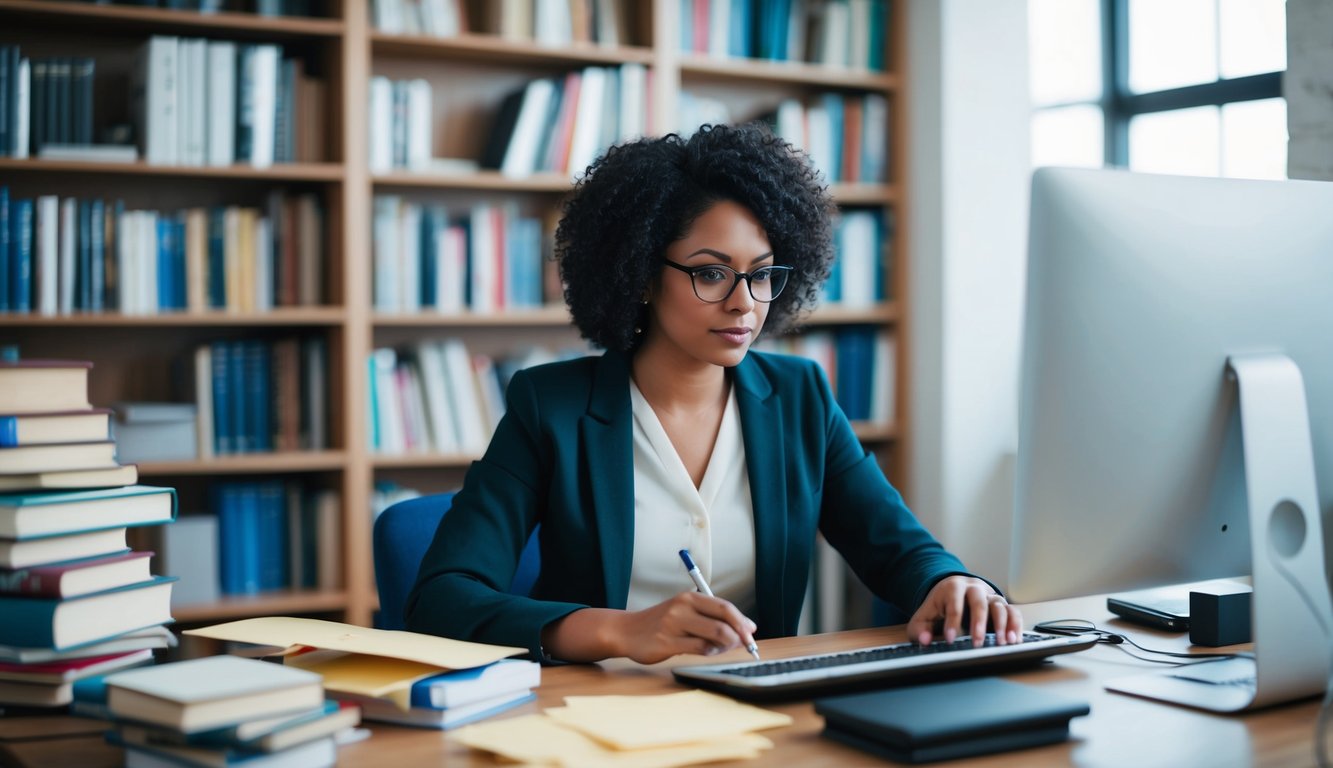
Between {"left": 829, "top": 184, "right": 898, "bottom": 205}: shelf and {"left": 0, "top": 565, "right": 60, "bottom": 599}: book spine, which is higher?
{"left": 829, "top": 184, "right": 898, "bottom": 205}: shelf

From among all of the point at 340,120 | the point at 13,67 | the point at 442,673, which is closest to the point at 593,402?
the point at 442,673

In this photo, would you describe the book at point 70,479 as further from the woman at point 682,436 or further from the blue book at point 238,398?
the blue book at point 238,398

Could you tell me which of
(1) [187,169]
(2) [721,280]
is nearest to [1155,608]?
(2) [721,280]

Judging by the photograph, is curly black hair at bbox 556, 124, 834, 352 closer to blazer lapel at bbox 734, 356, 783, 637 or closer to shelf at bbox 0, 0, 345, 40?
blazer lapel at bbox 734, 356, 783, 637

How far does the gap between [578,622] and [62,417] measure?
57 centimetres

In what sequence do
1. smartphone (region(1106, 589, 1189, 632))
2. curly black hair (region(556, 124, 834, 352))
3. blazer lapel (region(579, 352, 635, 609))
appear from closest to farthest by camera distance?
1. smartphone (region(1106, 589, 1189, 632))
2. blazer lapel (region(579, 352, 635, 609))
3. curly black hair (region(556, 124, 834, 352))

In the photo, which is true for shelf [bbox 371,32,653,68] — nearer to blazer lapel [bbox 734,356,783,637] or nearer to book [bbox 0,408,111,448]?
blazer lapel [bbox 734,356,783,637]

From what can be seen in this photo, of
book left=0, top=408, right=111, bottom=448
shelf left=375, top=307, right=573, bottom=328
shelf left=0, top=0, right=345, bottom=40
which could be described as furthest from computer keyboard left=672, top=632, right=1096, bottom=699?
shelf left=0, top=0, right=345, bottom=40

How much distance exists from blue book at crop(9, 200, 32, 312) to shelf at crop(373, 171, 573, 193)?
80 cm

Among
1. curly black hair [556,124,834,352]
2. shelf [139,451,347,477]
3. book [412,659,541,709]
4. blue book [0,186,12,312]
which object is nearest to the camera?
book [412,659,541,709]

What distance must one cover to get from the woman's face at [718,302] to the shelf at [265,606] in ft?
5.14

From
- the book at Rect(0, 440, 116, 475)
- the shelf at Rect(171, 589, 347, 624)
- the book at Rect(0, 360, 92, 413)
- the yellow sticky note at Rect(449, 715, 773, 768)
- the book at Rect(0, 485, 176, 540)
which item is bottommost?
the shelf at Rect(171, 589, 347, 624)

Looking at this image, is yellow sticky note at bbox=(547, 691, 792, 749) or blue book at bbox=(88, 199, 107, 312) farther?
blue book at bbox=(88, 199, 107, 312)

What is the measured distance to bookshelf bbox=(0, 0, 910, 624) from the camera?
2.91m
